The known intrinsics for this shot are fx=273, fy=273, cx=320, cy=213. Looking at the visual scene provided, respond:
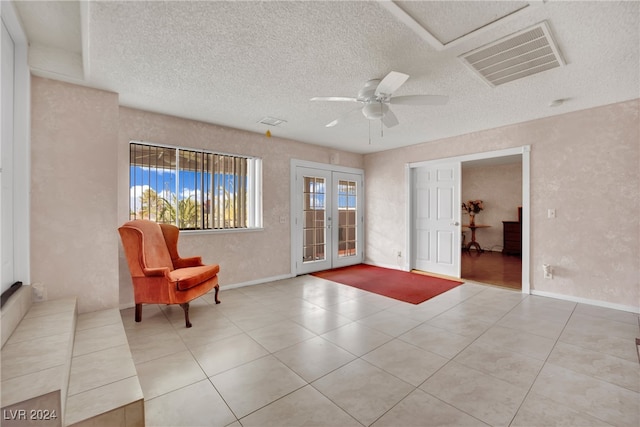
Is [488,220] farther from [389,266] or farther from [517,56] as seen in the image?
[517,56]

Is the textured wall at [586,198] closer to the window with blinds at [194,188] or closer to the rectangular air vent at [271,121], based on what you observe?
the rectangular air vent at [271,121]

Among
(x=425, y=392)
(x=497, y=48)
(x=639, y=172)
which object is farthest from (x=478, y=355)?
(x=639, y=172)

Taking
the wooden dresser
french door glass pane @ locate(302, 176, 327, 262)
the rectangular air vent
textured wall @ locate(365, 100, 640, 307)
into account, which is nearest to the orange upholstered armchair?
the rectangular air vent

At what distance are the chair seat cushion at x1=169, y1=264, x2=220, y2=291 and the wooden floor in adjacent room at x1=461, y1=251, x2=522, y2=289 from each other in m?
4.24

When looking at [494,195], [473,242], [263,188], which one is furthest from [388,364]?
[494,195]

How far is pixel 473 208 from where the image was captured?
26.2ft

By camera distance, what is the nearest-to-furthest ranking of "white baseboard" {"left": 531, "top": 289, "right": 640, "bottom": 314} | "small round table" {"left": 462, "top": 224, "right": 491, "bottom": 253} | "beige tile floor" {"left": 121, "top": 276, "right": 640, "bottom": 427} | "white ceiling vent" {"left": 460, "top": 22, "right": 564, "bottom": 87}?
1. "beige tile floor" {"left": 121, "top": 276, "right": 640, "bottom": 427}
2. "white ceiling vent" {"left": 460, "top": 22, "right": 564, "bottom": 87}
3. "white baseboard" {"left": 531, "top": 289, "right": 640, "bottom": 314}
4. "small round table" {"left": 462, "top": 224, "right": 491, "bottom": 253}

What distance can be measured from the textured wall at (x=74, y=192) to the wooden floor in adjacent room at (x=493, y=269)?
533 cm

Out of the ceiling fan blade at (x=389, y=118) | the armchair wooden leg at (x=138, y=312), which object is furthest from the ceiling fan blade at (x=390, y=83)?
the armchair wooden leg at (x=138, y=312)

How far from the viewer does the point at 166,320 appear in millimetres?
2982

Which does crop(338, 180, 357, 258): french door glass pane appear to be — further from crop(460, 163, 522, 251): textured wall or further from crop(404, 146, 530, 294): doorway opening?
crop(460, 163, 522, 251): textured wall

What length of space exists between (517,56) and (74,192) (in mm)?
4210

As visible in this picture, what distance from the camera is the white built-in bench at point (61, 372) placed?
126 centimetres

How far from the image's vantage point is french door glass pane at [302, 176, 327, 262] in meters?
5.25
